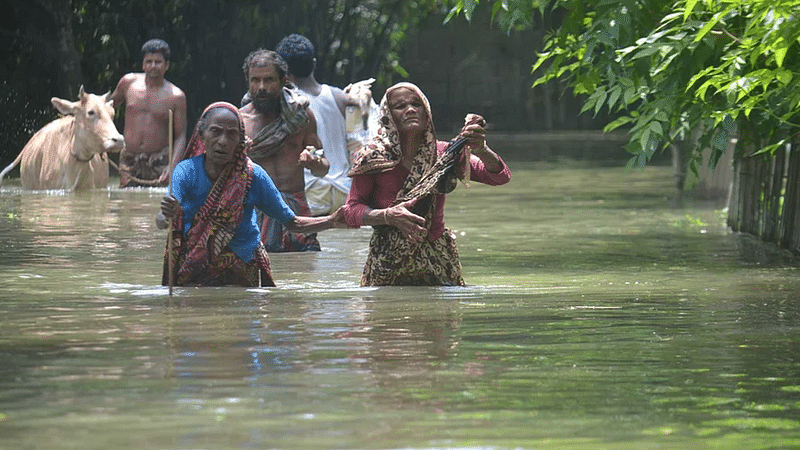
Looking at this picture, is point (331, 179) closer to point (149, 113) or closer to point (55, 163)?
point (149, 113)

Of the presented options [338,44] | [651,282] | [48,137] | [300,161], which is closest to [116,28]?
[48,137]

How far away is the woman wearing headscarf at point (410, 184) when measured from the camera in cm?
996

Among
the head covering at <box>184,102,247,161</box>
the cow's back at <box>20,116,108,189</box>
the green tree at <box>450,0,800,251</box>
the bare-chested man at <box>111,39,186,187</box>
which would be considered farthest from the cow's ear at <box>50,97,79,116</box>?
the head covering at <box>184,102,247,161</box>

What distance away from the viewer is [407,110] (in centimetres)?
1013

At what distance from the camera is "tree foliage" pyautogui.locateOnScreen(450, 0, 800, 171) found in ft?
36.0

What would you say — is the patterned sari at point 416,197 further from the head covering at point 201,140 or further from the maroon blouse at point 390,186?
the head covering at point 201,140

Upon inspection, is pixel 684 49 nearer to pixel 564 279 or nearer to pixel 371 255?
pixel 564 279

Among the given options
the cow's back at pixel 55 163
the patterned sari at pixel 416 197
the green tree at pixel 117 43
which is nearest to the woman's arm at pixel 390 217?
the patterned sari at pixel 416 197

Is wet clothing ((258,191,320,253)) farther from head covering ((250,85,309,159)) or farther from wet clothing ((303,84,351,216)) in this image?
wet clothing ((303,84,351,216))

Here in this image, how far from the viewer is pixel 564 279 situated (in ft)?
38.9

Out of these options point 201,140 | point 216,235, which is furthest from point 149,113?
point 216,235

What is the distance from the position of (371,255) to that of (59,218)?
6.82 m

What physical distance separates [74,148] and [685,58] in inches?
392

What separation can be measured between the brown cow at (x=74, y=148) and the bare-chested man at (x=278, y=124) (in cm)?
658
